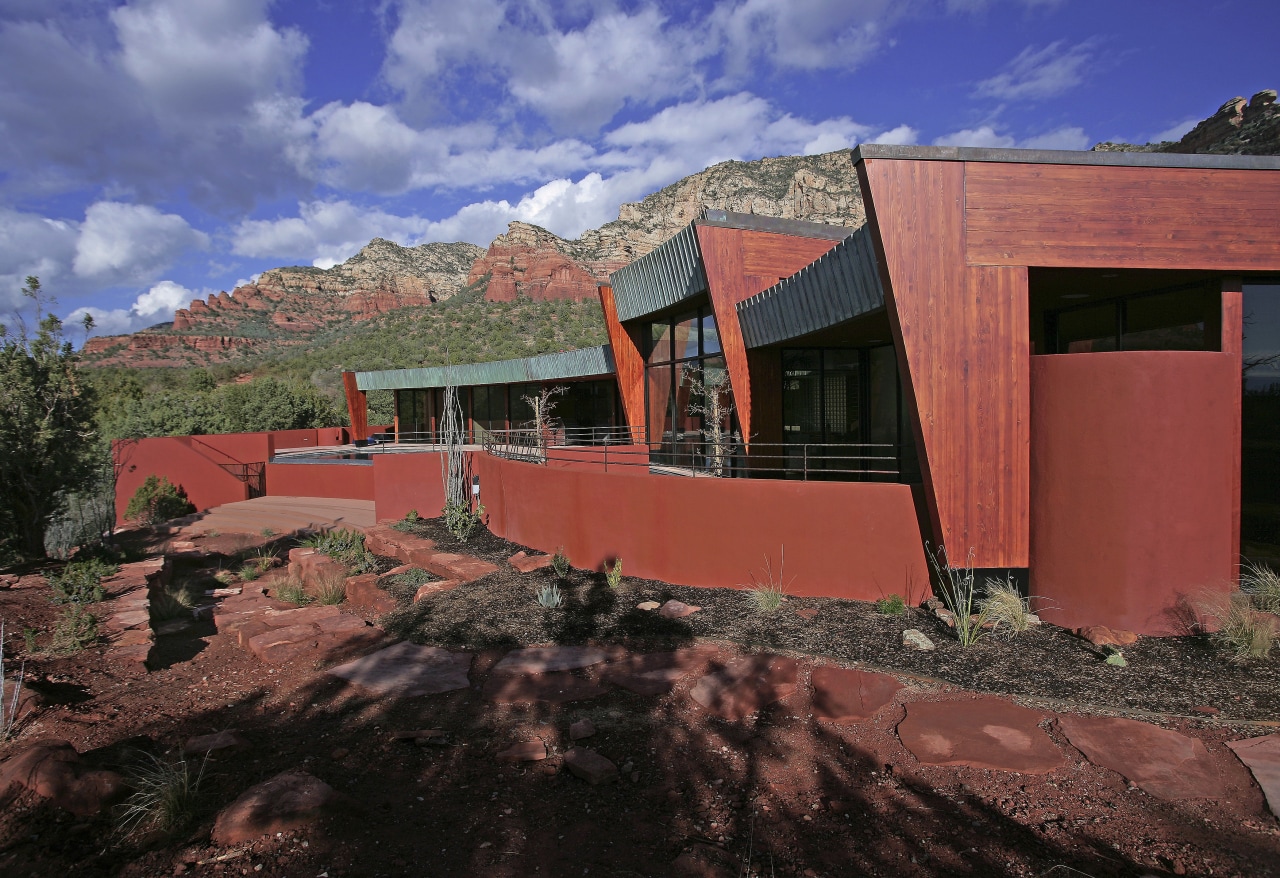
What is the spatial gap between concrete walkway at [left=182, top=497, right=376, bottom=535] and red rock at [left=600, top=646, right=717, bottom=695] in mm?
12134

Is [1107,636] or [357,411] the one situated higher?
[357,411]

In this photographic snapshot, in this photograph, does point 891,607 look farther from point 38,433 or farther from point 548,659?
point 38,433

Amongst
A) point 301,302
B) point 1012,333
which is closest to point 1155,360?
point 1012,333

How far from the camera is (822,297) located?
910 centimetres

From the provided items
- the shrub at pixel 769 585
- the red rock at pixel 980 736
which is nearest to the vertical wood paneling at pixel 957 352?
the shrub at pixel 769 585

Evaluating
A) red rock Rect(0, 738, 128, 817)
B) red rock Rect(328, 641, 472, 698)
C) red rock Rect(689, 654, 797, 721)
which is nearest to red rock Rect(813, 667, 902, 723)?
red rock Rect(689, 654, 797, 721)

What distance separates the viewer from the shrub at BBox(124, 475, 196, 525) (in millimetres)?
20625

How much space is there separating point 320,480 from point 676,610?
17.7 meters

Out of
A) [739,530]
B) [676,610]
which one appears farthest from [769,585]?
[676,610]

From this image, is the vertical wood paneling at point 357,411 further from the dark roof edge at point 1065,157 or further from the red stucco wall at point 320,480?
the dark roof edge at point 1065,157

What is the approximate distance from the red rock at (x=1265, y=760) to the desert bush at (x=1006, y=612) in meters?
2.10

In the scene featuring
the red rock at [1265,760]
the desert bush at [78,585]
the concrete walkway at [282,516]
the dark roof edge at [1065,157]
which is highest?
the dark roof edge at [1065,157]

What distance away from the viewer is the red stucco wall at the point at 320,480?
66.6 ft

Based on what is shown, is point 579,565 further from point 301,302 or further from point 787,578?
point 301,302
